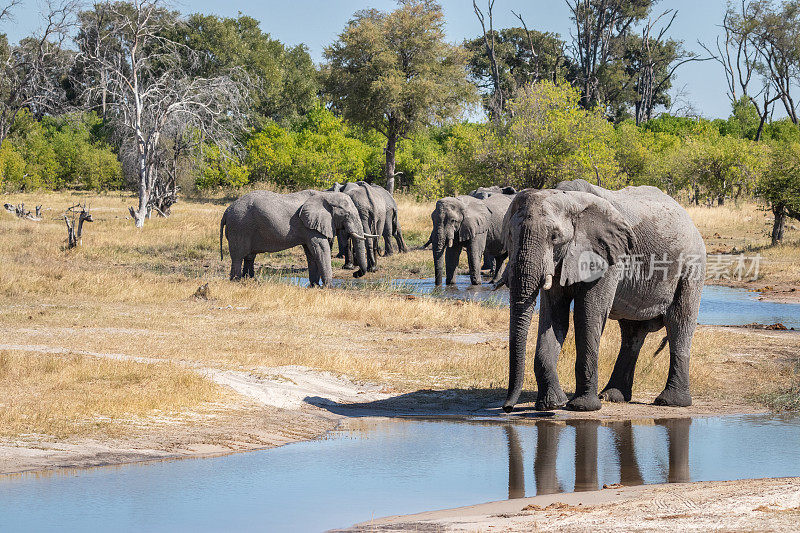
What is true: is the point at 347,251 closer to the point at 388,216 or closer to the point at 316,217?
the point at 388,216

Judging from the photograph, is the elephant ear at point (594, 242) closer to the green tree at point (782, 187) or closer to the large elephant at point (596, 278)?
the large elephant at point (596, 278)

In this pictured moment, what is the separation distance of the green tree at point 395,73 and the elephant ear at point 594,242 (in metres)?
40.6

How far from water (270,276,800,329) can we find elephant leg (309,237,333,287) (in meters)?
1.28

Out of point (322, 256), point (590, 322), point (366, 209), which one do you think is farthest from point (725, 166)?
point (590, 322)

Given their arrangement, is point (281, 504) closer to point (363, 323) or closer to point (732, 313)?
point (363, 323)

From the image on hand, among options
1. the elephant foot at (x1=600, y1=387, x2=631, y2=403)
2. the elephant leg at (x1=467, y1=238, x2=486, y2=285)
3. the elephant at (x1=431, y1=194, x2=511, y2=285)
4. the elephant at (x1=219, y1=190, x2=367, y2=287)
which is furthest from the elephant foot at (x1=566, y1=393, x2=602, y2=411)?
the elephant leg at (x1=467, y1=238, x2=486, y2=285)

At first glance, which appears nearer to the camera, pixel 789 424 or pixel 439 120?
pixel 789 424

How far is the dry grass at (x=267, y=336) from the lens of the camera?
39.0 ft

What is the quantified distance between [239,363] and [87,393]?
2.53 m

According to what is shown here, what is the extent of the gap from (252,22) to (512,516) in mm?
63789

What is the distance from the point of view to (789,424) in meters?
10.2

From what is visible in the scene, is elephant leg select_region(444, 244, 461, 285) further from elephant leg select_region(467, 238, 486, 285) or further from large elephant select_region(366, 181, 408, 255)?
large elephant select_region(366, 181, 408, 255)

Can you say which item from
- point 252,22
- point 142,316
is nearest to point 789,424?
point 142,316

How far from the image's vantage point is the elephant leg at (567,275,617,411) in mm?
9906
